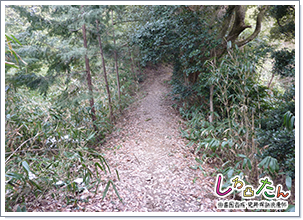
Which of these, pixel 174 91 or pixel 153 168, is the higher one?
pixel 174 91

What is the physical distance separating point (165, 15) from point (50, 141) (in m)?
3.06

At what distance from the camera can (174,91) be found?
4672 millimetres

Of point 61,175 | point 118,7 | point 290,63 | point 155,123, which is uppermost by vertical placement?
point 118,7

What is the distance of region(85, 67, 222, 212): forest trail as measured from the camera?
6.48 feet

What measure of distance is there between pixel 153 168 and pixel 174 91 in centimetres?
242

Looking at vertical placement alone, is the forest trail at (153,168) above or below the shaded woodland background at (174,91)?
below

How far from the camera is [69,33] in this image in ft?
11.0

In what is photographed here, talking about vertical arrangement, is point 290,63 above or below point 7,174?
above

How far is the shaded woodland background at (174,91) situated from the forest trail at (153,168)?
0.24 metres

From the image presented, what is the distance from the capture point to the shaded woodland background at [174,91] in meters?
1.89

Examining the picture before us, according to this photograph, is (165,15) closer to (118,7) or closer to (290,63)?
(118,7)

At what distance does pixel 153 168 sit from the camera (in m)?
2.71

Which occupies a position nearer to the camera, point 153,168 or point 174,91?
point 153,168
